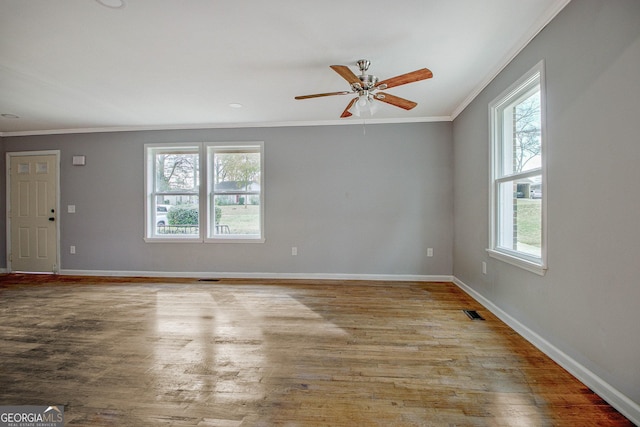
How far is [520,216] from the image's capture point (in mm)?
2727

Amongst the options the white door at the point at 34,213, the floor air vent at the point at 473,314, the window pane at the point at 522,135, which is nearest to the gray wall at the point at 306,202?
the white door at the point at 34,213

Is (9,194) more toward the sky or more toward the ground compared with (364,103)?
more toward the ground

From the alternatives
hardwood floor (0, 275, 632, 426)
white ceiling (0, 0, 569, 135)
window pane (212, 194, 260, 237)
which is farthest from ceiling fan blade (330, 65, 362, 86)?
window pane (212, 194, 260, 237)

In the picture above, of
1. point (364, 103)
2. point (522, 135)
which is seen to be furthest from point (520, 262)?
point (364, 103)

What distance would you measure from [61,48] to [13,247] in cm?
455

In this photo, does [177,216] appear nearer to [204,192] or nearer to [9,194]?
[204,192]

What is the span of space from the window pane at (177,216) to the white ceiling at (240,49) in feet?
4.97

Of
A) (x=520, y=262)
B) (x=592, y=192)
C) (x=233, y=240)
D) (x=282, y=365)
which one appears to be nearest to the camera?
(x=592, y=192)

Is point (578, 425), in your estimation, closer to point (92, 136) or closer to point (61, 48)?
point (61, 48)

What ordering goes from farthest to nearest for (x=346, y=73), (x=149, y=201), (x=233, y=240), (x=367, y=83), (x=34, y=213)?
(x=34, y=213), (x=149, y=201), (x=233, y=240), (x=367, y=83), (x=346, y=73)

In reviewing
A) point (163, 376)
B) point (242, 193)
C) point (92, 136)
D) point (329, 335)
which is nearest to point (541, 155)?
point (329, 335)

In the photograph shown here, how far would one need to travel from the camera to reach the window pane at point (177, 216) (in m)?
4.93
